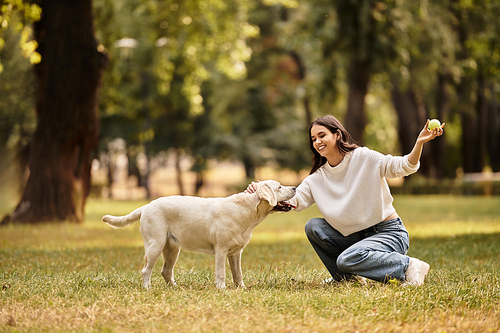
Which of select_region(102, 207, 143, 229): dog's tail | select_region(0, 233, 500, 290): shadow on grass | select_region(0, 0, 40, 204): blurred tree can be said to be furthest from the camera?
select_region(0, 0, 40, 204): blurred tree

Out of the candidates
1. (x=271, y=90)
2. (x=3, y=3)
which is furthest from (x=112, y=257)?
(x=271, y=90)

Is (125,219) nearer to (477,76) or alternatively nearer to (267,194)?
(267,194)

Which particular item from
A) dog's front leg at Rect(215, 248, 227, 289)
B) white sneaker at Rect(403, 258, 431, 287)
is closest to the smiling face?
white sneaker at Rect(403, 258, 431, 287)

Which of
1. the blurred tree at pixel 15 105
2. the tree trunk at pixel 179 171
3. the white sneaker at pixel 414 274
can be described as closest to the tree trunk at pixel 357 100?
the blurred tree at pixel 15 105

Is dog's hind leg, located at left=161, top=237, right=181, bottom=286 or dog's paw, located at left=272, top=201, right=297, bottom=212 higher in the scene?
dog's paw, located at left=272, top=201, right=297, bottom=212

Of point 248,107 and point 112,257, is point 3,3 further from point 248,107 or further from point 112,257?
point 248,107

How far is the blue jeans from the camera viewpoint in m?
4.86

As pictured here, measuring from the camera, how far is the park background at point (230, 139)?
419cm

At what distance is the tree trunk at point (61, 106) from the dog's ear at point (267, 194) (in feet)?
30.0

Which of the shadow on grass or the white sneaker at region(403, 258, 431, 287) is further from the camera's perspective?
the shadow on grass

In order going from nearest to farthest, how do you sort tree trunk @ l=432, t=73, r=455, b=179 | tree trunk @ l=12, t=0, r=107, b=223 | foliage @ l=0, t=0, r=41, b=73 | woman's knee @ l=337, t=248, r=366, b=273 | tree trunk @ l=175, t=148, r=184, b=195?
woman's knee @ l=337, t=248, r=366, b=273 < foliage @ l=0, t=0, r=41, b=73 < tree trunk @ l=12, t=0, r=107, b=223 < tree trunk @ l=432, t=73, r=455, b=179 < tree trunk @ l=175, t=148, r=184, b=195

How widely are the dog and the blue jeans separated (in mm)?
526

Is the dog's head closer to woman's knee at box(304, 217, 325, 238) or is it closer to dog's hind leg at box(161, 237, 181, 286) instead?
woman's knee at box(304, 217, 325, 238)

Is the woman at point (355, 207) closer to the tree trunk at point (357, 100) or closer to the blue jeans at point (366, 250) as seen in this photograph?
the blue jeans at point (366, 250)
